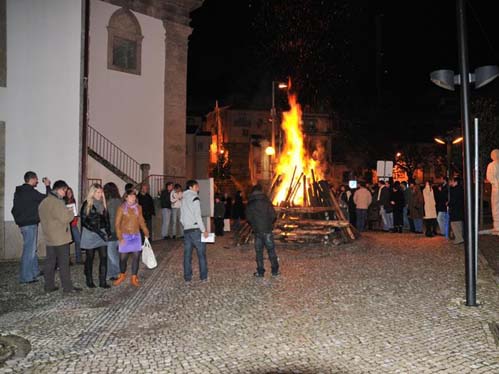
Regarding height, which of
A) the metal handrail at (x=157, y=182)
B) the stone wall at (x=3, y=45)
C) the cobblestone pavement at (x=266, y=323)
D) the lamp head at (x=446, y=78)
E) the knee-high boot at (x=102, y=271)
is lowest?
the cobblestone pavement at (x=266, y=323)

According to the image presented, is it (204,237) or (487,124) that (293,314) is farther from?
(487,124)

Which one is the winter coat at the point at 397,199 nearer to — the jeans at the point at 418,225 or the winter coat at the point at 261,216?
the jeans at the point at 418,225

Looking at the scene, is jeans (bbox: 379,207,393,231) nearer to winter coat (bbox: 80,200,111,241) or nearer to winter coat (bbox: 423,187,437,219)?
winter coat (bbox: 423,187,437,219)

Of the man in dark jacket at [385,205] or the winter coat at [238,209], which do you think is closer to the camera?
the man in dark jacket at [385,205]

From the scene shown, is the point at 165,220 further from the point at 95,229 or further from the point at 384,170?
the point at 384,170

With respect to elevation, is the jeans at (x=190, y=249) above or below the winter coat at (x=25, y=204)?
below

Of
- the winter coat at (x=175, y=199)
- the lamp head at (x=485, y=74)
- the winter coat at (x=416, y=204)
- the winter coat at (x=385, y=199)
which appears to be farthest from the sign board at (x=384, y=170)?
the lamp head at (x=485, y=74)

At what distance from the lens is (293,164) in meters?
18.7

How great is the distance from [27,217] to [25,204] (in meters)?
0.27

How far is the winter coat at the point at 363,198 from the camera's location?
19.2 m

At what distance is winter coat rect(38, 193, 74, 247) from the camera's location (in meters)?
8.66

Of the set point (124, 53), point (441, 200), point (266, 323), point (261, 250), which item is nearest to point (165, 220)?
point (124, 53)

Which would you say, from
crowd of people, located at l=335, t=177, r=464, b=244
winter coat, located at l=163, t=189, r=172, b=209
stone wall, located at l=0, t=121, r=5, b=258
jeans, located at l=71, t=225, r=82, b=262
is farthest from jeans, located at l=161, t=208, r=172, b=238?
crowd of people, located at l=335, t=177, r=464, b=244

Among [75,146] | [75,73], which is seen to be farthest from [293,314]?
[75,73]
